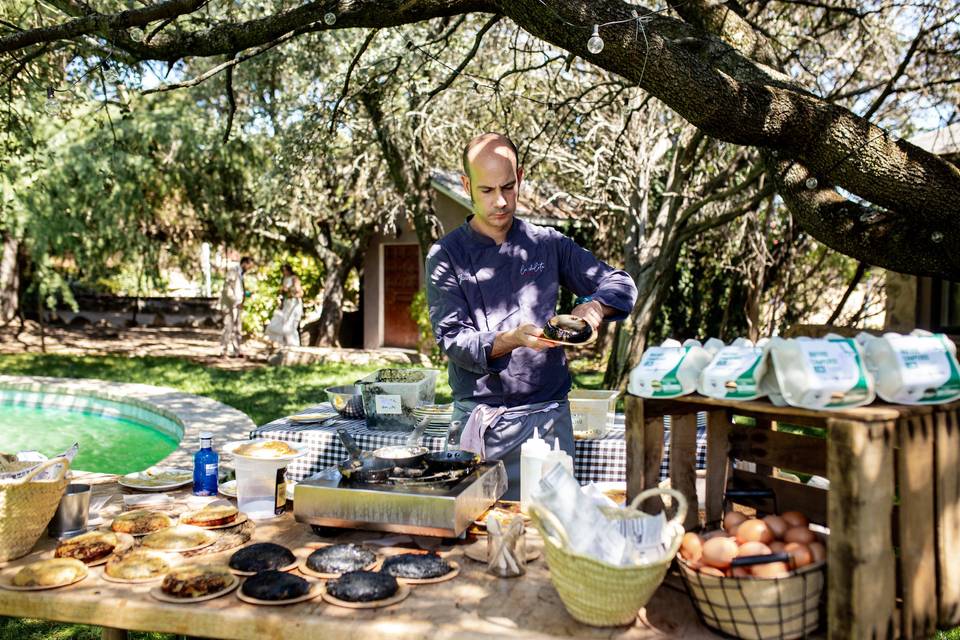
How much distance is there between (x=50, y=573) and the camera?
1.99m

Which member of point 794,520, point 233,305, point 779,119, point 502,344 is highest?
Result: point 779,119

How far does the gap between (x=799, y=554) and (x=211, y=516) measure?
169 centimetres

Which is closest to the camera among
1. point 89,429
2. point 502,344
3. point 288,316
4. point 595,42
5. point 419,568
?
point 419,568

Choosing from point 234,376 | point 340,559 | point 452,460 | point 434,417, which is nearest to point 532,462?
point 452,460

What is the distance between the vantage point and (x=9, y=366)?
12789 millimetres

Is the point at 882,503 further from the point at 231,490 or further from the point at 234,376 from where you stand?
the point at 234,376

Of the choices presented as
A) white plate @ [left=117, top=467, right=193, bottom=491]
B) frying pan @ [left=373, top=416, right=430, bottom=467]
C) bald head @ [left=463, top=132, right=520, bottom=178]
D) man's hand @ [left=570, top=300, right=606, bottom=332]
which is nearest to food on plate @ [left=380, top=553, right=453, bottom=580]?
frying pan @ [left=373, top=416, right=430, bottom=467]

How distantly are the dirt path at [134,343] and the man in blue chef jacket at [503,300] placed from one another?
36.5ft

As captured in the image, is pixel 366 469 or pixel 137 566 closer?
pixel 137 566

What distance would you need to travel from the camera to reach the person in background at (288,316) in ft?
48.2

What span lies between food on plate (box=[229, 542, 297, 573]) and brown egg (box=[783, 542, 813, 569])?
125cm

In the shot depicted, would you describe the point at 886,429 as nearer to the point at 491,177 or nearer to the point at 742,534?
the point at 742,534

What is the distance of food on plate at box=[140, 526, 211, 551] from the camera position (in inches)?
87.5

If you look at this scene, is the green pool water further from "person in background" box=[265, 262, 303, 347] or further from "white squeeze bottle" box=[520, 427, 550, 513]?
"white squeeze bottle" box=[520, 427, 550, 513]
